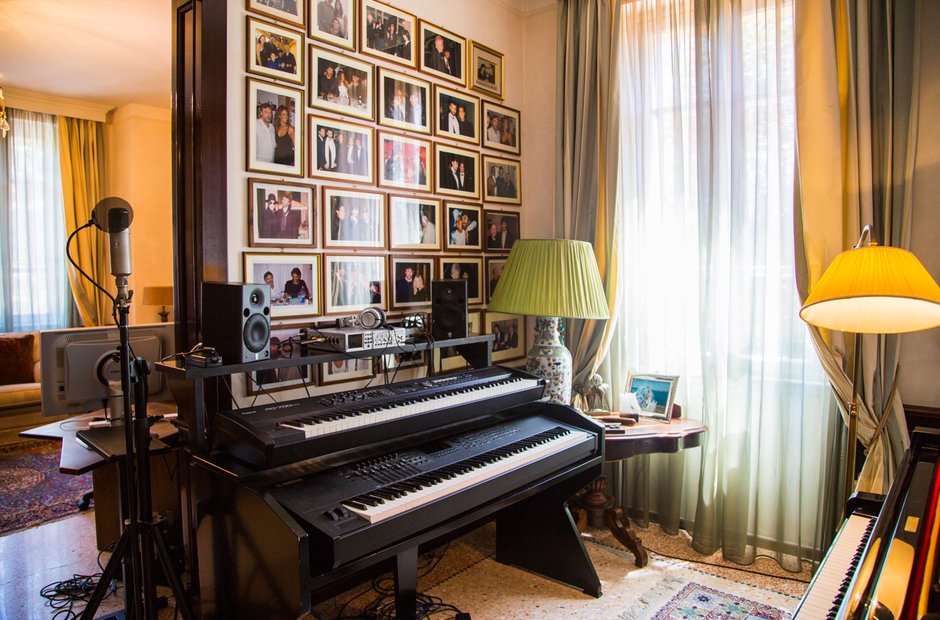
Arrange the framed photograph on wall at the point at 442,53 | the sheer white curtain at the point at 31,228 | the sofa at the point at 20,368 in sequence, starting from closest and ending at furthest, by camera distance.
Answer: the framed photograph on wall at the point at 442,53
the sofa at the point at 20,368
the sheer white curtain at the point at 31,228

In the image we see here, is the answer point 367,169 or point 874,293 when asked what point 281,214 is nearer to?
point 367,169

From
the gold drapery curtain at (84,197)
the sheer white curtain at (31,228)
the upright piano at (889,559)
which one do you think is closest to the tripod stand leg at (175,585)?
the upright piano at (889,559)

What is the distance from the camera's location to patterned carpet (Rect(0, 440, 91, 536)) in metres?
3.27

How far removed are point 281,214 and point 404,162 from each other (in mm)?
716

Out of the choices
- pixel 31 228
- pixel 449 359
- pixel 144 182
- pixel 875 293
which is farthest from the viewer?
pixel 144 182

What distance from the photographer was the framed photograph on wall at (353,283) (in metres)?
2.49

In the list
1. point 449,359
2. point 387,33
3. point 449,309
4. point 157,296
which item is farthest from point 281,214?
point 157,296

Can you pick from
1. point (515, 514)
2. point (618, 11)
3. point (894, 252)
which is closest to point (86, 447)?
point (515, 514)

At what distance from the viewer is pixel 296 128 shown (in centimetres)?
235

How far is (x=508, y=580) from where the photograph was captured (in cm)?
254

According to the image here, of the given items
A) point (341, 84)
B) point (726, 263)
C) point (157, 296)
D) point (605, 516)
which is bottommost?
point (605, 516)

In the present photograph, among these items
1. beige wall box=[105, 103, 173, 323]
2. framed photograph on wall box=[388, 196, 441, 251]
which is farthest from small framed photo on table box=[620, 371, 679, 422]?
beige wall box=[105, 103, 173, 323]

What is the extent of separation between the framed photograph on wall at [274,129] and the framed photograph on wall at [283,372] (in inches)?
24.0

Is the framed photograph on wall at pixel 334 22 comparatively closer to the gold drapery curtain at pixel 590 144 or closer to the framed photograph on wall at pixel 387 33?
the framed photograph on wall at pixel 387 33
